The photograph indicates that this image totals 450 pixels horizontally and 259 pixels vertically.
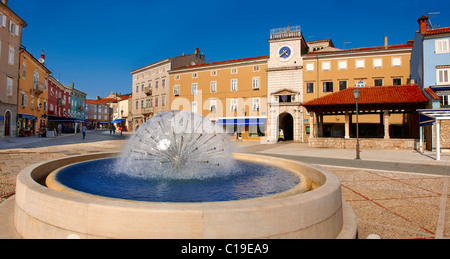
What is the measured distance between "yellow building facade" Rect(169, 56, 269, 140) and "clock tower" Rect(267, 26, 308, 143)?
1052 mm

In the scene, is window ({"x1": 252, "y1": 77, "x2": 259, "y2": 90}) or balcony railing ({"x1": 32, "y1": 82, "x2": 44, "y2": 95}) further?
balcony railing ({"x1": 32, "y1": 82, "x2": 44, "y2": 95})

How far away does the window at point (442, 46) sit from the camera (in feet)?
63.0

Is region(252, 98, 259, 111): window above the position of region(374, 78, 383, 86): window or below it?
below

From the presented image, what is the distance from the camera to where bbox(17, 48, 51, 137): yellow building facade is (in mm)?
27750

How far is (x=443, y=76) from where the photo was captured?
19.2 m

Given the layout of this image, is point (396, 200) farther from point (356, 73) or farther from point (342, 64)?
point (342, 64)

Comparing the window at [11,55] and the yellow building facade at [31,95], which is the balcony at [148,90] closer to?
the yellow building facade at [31,95]

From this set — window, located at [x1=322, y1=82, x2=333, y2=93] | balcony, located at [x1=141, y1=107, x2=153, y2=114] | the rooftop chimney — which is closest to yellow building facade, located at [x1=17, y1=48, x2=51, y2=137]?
balcony, located at [x1=141, y1=107, x2=153, y2=114]

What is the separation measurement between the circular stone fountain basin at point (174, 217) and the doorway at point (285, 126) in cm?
2829

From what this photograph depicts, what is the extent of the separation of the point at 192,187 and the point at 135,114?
46401mm

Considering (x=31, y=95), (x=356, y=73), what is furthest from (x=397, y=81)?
(x=31, y=95)

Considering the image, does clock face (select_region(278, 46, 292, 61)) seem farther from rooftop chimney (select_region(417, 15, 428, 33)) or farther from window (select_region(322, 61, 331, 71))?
rooftop chimney (select_region(417, 15, 428, 33))

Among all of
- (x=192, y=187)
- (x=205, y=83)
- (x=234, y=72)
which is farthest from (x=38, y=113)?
(x=192, y=187)
